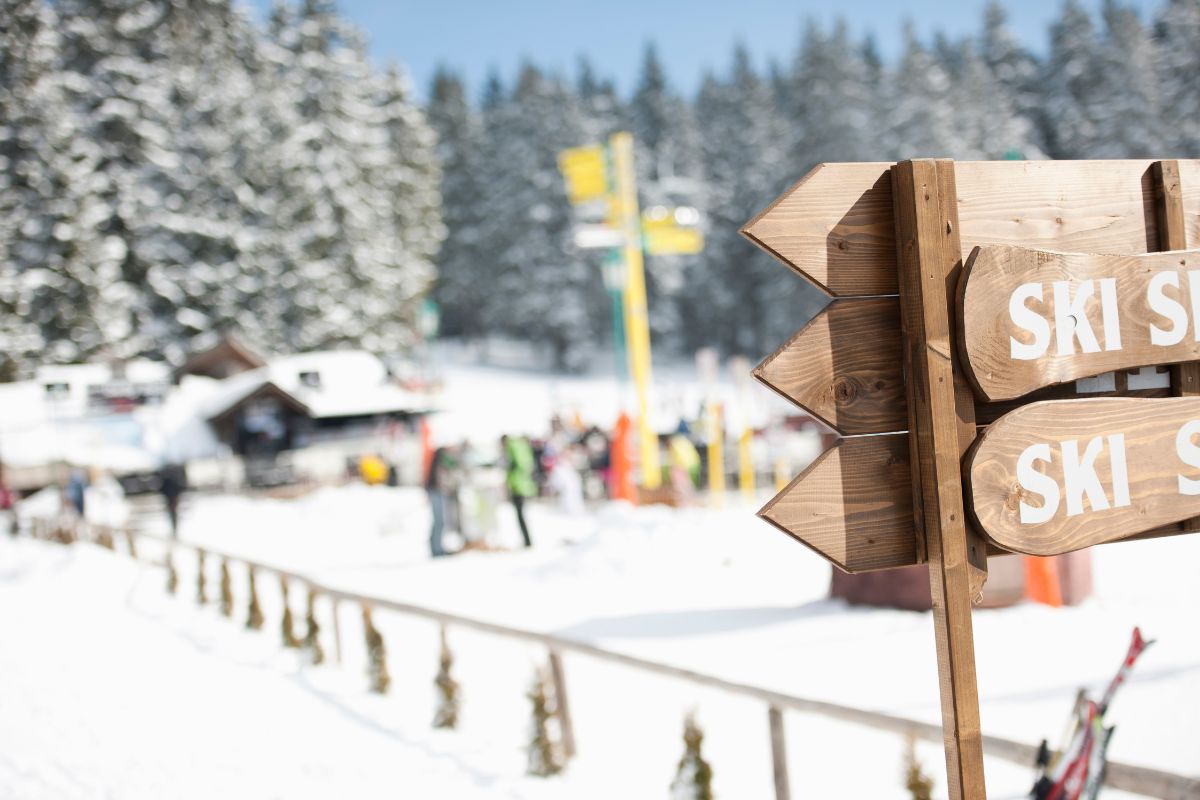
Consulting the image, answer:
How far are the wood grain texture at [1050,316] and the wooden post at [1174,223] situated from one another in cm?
7

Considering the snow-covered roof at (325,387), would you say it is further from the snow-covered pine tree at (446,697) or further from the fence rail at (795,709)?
the snow-covered pine tree at (446,697)

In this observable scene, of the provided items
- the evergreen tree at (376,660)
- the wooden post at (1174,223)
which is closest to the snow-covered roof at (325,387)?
the evergreen tree at (376,660)

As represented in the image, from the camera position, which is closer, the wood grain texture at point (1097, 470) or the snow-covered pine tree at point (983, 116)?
the wood grain texture at point (1097, 470)

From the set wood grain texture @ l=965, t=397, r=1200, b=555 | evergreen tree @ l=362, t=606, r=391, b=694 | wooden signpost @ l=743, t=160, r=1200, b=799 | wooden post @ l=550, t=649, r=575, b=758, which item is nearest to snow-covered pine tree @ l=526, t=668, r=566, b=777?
wooden post @ l=550, t=649, r=575, b=758

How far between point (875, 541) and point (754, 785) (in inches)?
128

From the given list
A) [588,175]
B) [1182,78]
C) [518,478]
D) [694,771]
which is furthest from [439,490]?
[1182,78]

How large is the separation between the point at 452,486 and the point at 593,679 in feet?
24.2

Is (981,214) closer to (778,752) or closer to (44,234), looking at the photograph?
(778,752)

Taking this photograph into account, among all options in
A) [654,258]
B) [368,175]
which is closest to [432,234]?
[368,175]

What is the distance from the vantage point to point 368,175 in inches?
2201

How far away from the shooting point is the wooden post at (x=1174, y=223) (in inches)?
110

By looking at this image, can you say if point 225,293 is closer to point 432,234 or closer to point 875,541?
point 432,234

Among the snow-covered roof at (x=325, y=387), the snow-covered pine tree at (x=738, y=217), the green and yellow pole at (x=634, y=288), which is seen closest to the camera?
the green and yellow pole at (x=634, y=288)

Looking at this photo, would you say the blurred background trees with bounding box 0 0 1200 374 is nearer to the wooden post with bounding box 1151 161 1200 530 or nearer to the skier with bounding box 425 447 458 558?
the skier with bounding box 425 447 458 558
